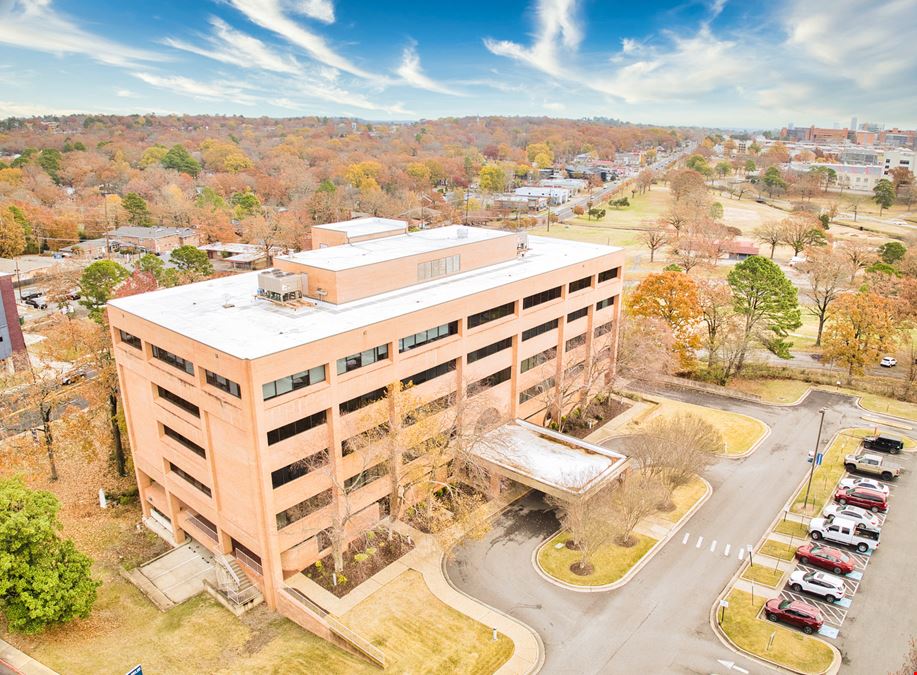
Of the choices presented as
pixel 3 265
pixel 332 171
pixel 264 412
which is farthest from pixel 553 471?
pixel 332 171

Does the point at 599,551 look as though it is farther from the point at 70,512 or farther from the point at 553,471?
the point at 70,512

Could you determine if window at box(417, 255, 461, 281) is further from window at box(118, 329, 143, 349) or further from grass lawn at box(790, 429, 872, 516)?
grass lawn at box(790, 429, 872, 516)

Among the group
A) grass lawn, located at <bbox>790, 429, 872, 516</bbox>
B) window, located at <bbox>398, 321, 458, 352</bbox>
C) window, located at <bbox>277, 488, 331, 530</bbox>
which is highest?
window, located at <bbox>398, 321, 458, 352</bbox>

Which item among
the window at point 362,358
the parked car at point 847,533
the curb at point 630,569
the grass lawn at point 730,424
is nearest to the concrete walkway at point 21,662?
the window at point 362,358

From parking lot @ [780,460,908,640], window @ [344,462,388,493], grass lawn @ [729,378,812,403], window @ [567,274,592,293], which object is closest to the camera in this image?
parking lot @ [780,460,908,640]

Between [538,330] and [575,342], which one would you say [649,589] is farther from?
[575,342]

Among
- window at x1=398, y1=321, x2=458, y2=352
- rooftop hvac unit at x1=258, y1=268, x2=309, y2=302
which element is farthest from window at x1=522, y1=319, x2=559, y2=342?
rooftop hvac unit at x1=258, y1=268, x2=309, y2=302

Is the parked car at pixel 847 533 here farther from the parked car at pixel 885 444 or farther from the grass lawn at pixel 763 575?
the parked car at pixel 885 444
